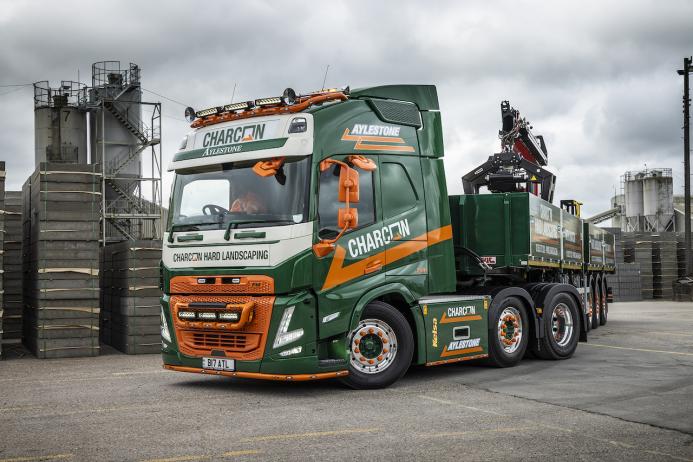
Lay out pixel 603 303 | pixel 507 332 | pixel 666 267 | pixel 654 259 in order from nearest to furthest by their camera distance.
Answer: pixel 507 332
pixel 603 303
pixel 666 267
pixel 654 259

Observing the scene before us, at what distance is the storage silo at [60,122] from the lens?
43969 millimetres

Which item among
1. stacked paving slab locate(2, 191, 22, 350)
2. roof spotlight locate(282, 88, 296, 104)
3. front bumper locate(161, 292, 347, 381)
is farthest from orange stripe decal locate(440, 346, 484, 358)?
stacked paving slab locate(2, 191, 22, 350)

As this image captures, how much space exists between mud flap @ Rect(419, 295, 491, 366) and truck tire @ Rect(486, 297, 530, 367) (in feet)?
0.84

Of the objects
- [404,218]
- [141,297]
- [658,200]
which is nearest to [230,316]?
[404,218]

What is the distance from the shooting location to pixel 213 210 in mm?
10094

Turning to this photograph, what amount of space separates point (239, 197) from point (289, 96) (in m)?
1.34

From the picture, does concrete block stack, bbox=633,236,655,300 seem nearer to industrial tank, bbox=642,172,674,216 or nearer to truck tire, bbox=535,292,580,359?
truck tire, bbox=535,292,580,359

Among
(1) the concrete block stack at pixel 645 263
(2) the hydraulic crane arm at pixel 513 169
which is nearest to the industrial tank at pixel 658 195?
(1) the concrete block stack at pixel 645 263

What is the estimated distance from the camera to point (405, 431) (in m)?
7.63

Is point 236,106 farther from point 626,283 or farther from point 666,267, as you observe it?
point 666,267

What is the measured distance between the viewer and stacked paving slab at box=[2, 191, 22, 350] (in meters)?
18.6

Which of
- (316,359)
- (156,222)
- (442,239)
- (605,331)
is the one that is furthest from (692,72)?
(316,359)

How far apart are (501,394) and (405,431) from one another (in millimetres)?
2615

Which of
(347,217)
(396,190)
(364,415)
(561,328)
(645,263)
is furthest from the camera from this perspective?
(645,263)
